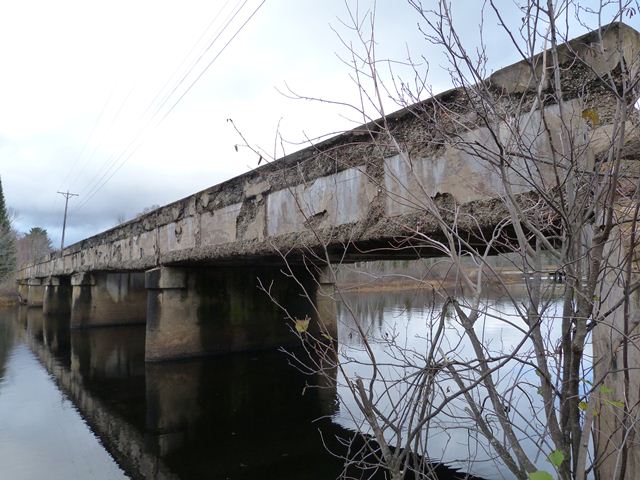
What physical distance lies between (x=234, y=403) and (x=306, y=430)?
5.11ft

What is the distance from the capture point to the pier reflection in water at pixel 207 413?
13.5ft

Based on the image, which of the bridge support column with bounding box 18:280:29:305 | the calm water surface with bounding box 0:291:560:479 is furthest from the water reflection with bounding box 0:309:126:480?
the bridge support column with bounding box 18:280:29:305

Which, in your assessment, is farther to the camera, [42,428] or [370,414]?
[42,428]

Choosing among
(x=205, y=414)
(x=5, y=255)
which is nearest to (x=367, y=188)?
(x=205, y=414)

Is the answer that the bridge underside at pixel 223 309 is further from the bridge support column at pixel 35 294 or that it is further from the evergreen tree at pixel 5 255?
the evergreen tree at pixel 5 255

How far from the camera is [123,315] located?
16.0 meters

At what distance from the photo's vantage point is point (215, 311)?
9195 millimetres

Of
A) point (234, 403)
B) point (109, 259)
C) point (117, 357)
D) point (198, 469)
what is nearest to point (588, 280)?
point (198, 469)

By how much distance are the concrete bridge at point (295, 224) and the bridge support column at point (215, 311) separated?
0.9 inches

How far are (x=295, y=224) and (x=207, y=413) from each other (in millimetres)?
2685

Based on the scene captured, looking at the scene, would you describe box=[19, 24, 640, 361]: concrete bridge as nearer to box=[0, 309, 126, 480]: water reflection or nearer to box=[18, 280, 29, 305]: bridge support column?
box=[0, 309, 126, 480]: water reflection

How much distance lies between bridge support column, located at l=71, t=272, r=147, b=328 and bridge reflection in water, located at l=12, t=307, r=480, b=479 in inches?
202

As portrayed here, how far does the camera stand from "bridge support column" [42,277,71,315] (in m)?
21.5

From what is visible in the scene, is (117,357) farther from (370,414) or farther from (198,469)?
(370,414)
